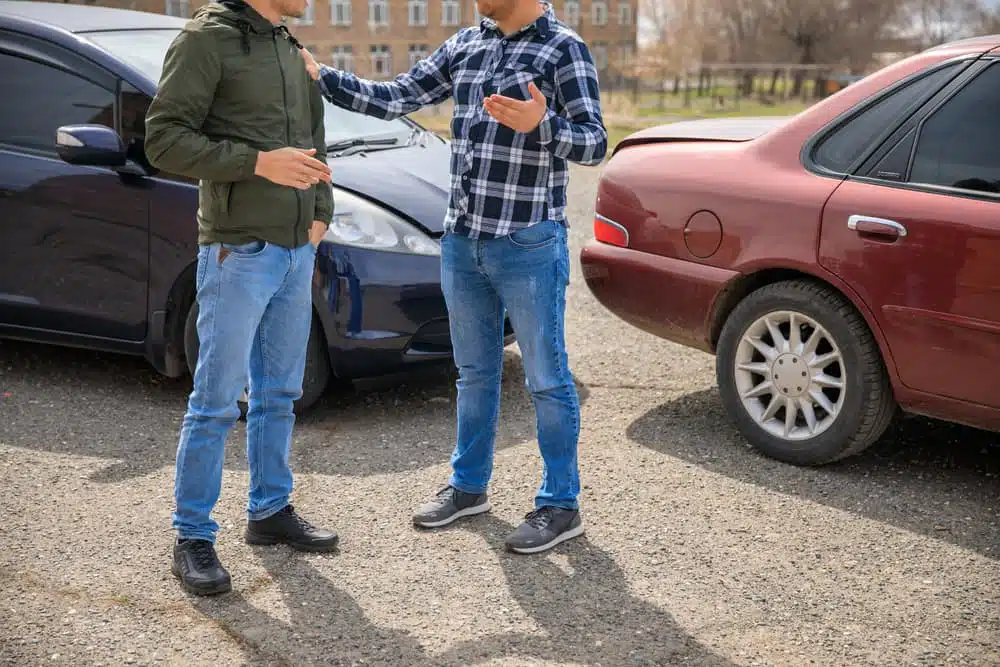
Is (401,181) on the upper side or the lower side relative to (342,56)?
lower

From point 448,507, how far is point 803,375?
57.0 inches

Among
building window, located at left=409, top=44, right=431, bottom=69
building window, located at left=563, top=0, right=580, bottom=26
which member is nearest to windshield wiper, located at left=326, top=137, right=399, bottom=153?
building window, located at left=409, top=44, right=431, bottom=69

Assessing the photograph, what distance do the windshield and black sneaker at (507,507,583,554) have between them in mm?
2302

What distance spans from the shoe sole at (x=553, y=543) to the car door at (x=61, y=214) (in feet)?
7.14

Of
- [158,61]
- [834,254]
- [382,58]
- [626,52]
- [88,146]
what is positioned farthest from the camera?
[626,52]

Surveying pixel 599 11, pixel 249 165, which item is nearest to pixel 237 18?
pixel 249 165

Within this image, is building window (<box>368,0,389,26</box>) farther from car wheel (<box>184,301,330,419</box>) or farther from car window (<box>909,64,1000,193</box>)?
car window (<box>909,64,1000,193</box>)

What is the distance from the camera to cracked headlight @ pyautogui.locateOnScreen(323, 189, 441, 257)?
195 inches

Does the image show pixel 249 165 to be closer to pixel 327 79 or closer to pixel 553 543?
pixel 327 79

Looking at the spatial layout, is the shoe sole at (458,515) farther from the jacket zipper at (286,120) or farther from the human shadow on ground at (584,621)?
the jacket zipper at (286,120)

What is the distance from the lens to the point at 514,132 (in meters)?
3.69

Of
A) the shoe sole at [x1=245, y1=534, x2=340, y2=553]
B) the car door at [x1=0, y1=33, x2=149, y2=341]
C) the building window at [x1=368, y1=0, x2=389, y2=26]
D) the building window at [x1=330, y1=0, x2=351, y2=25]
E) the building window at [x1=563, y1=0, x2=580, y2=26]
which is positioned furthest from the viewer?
the building window at [x1=563, y1=0, x2=580, y2=26]

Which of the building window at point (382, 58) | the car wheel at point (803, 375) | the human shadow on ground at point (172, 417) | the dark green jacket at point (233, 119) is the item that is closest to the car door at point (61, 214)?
the human shadow on ground at point (172, 417)

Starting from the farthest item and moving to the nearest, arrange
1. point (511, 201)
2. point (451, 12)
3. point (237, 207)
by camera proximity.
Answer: point (451, 12), point (511, 201), point (237, 207)
